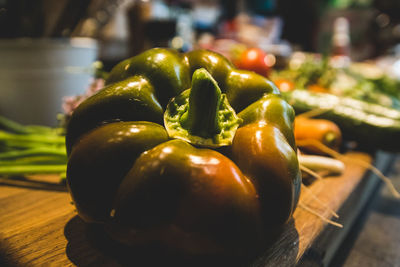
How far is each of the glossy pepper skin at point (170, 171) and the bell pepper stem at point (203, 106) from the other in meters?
0.01

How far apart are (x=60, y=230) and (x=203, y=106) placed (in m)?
0.37

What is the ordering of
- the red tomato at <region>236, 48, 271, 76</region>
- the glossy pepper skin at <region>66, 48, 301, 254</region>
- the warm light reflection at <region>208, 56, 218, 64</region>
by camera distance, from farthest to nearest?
the red tomato at <region>236, 48, 271, 76</region>, the warm light reflection at <region>208, 56, 218, 64</region>, the glossy pepper skin at <region>66, 48, 301, 254</region>

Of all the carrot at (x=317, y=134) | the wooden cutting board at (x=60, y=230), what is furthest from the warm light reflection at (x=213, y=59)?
the carrot at (x=317, y=134)

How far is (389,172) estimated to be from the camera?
5.00 ft

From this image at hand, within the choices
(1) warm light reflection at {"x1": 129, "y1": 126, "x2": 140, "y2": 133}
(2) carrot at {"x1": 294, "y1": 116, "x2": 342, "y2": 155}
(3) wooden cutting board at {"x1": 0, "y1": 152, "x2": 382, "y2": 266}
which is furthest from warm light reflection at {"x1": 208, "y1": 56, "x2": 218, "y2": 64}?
(2) carrot at {"x1": 294, "y1": 116, "x2": 342, "y2": 155}

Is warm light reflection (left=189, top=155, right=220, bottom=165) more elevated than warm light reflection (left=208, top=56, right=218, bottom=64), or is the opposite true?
warm light reflection (left=208, top=56, right=218, bottom=64)

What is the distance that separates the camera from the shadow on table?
436 mm

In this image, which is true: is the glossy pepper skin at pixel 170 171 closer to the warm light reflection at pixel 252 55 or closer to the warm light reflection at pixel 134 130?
the warm light reflection at pixel 134 130

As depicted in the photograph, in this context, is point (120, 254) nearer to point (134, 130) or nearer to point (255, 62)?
point (134, 130)

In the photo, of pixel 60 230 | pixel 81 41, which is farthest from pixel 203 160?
pixel 81 41

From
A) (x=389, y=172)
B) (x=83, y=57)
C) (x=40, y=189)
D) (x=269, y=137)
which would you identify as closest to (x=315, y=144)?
(x=269, y=137)

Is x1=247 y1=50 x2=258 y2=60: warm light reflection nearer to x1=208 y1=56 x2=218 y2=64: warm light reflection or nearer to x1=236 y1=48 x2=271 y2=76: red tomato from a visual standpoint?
x1=236 y1=48 x2=271 y2=76: red tomato

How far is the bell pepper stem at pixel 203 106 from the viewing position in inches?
18.7

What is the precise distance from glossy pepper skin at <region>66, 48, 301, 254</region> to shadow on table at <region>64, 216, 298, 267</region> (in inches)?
0.9
